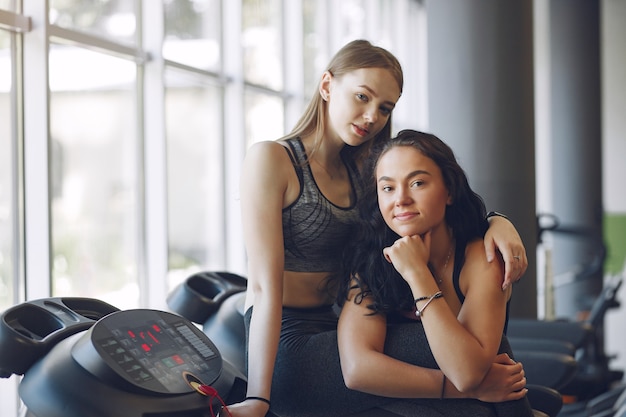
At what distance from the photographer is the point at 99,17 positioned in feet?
10.6

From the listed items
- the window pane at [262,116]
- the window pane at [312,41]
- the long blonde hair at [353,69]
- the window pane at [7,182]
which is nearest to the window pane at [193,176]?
the window pane at [262,116]

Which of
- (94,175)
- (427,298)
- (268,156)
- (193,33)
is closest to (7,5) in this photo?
(94,175)

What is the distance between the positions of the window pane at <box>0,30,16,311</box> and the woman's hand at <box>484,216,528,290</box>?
1.64m

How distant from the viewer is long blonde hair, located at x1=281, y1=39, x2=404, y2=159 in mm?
1913

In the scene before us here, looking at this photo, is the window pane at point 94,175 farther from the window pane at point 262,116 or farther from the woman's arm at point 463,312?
the woman's arm at point 463,312

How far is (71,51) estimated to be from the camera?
3141mm

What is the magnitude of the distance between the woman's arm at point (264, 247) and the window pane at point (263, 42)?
2651mm

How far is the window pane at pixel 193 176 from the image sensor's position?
399 cm

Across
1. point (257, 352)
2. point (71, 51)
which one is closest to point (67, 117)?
point (71, 51)

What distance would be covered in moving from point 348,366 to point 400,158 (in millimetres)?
453

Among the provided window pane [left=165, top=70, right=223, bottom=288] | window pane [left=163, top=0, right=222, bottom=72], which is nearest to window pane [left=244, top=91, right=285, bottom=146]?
window pane [left=165, top=70, right=223, bottom=288]

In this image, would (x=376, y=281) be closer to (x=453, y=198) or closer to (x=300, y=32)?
(x=453, y=198)

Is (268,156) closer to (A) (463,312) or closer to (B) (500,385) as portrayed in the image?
(A) (463,312)

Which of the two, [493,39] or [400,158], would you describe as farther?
[493,39]
